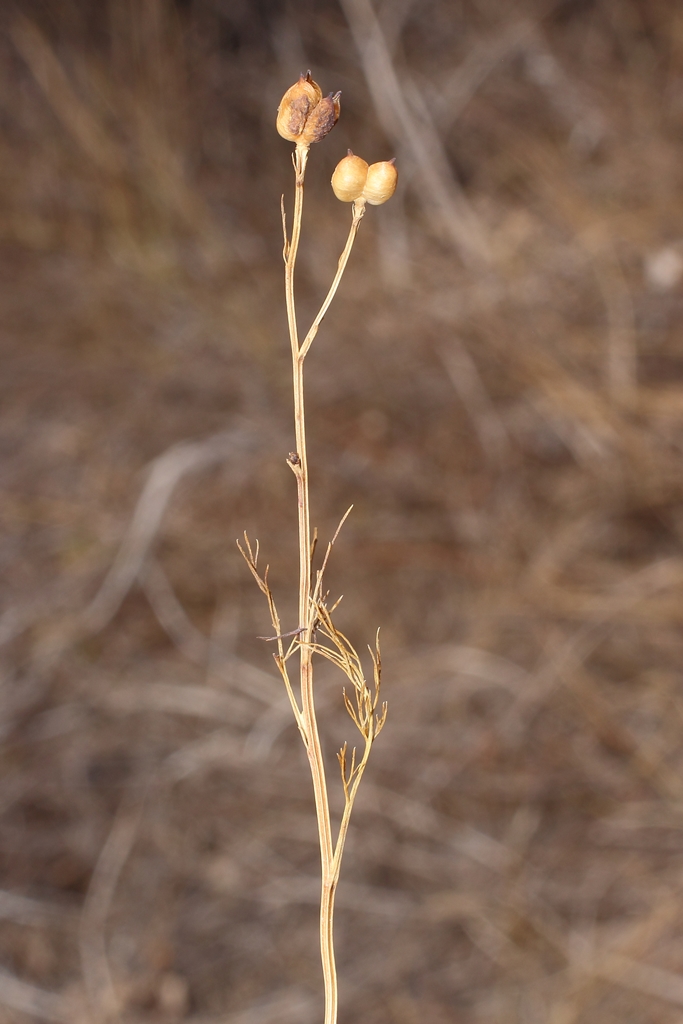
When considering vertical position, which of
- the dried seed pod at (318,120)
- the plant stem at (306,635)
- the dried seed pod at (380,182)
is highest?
the dried seed pod at (318,120)

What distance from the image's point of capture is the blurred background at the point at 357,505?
3.27ft

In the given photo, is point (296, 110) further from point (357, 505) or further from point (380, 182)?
point (357, 505)

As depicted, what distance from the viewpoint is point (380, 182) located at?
0.15 meters

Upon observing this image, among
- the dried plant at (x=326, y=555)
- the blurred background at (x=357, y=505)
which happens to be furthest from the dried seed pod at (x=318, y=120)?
the blurred background at (x=357, y=505)

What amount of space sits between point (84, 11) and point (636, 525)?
1.60 meters

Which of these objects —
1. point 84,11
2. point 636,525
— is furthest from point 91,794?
point 84,11

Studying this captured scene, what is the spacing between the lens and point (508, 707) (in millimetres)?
1123

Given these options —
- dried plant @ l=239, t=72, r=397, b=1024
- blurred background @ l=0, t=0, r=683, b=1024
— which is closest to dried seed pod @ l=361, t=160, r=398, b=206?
dried plant @ l=239, t=72, r=397, b=1024

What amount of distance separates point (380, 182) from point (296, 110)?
23 mm

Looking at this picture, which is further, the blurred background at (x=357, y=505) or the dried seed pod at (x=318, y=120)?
the blurred background at (x=357, y=505)

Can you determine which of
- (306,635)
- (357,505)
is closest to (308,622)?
(306,635)

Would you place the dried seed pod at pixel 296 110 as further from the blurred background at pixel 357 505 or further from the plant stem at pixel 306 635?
the blurred background at pixel 357 505

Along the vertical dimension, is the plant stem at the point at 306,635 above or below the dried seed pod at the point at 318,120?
below

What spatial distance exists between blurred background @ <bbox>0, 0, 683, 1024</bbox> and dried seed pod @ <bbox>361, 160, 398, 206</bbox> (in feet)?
3.20
